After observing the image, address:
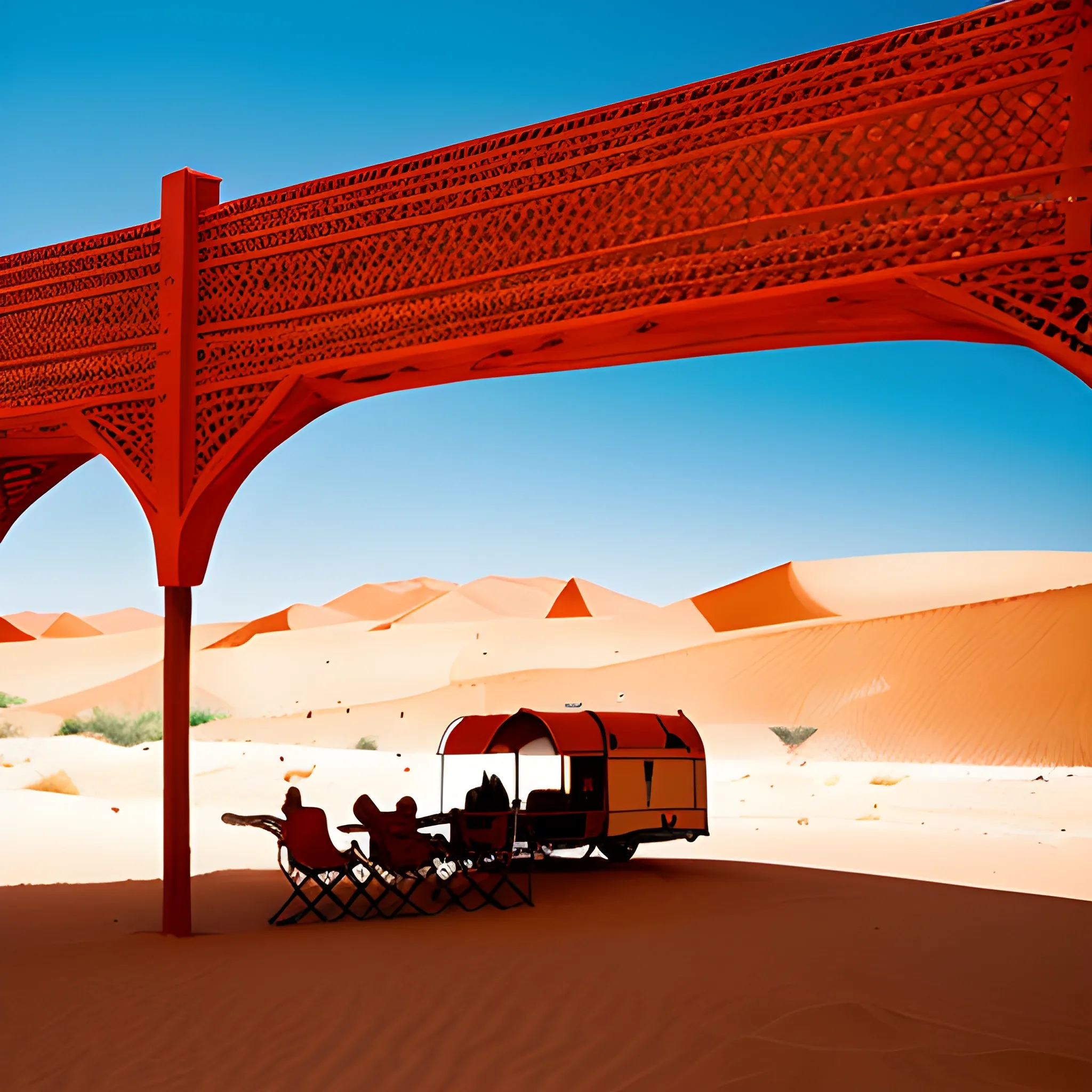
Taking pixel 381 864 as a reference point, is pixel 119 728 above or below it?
above

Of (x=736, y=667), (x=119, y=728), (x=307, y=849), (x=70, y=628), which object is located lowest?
(x=307, y=849)

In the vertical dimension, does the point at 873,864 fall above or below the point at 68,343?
below

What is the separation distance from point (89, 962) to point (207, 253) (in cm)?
477

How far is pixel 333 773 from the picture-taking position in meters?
19.1

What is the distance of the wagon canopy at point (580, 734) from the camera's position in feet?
35.0

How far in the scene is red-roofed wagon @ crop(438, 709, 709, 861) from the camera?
1045 cm

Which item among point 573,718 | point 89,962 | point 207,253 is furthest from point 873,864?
point 207,253

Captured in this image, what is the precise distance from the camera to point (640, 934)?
7.67m

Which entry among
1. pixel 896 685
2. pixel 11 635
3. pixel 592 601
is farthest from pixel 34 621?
pixel 896 685

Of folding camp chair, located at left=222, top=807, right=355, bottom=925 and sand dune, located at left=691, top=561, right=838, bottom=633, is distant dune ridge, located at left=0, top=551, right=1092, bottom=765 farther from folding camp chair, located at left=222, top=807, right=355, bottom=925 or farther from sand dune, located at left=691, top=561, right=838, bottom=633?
folding camp chair, located at left=222, top=807, right=355, bottom=925

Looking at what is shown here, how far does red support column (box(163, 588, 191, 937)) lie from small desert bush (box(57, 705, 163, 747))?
20.1 meters

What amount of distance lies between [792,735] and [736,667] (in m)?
7.86

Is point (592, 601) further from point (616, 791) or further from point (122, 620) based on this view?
point (616, 791)

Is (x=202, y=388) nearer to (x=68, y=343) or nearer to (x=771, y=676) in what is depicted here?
(x=68, y=343)
